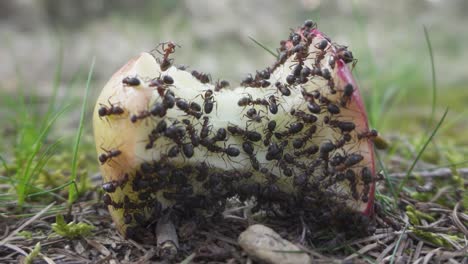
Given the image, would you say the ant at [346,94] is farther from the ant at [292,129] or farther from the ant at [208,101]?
the ant at [208,101]

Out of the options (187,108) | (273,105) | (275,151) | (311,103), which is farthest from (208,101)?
(311,103)

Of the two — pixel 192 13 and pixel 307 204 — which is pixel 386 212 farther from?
pixel 192 13

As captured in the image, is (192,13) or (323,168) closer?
(323,168)

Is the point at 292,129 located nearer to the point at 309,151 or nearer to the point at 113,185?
the point at 309,151

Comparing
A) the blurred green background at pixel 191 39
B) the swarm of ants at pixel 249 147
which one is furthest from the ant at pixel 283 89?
the blurred green background at pixel 191 39

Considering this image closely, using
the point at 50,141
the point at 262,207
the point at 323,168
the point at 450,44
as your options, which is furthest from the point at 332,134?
the point at 450,44

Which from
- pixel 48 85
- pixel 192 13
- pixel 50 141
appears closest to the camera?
pixel 50 141
